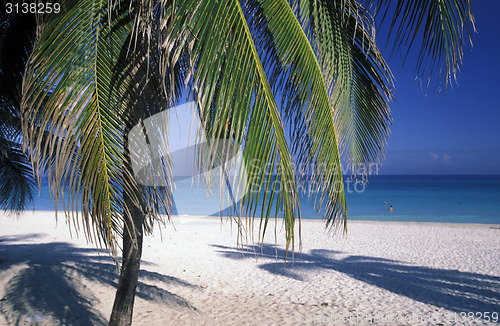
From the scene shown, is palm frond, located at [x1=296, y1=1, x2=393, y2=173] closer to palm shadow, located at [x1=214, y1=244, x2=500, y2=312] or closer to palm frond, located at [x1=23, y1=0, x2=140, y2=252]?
palm frond, located at [x1=23, y1=0, x2=140, y2=252]

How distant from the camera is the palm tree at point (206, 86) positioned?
1507mm

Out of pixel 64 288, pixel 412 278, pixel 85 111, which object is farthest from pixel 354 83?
pixel 412 278

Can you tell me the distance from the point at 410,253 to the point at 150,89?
364 inches

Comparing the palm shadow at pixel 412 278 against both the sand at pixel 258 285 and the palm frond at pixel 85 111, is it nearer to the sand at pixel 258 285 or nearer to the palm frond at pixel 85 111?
the sand at pixel 258 285

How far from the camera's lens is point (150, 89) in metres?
2.26

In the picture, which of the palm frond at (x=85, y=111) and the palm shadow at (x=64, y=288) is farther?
the palm shadow at (x=64, y=288)

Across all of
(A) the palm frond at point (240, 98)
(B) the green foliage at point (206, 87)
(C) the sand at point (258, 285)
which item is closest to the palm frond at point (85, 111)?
(B) the green foliage at point (206, 87)

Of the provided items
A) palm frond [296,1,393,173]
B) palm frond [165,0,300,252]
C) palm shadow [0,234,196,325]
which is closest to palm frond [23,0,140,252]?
palm frond [165,0,300,252]

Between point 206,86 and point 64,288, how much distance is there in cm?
496

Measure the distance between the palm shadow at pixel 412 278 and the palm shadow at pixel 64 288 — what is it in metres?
2.04

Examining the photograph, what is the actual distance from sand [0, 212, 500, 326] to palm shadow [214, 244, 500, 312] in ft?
0.08

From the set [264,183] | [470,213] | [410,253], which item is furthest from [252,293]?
[470,213]

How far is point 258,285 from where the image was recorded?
247 inches

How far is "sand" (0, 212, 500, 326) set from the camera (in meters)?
4.62
